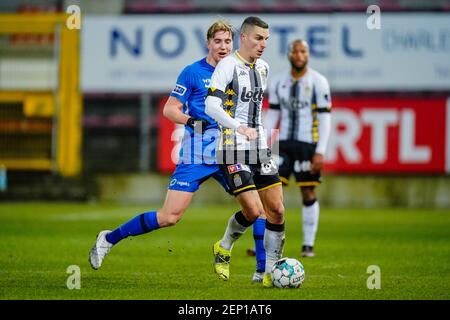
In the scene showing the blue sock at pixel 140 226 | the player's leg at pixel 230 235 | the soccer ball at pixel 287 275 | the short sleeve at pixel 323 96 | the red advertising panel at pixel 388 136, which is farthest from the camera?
the red advertising panel at pixel 388 136

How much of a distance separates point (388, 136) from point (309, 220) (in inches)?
390

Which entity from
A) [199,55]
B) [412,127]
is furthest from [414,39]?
[199,55]

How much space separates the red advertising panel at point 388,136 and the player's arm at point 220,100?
13.3 metres

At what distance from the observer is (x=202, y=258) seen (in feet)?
38.5

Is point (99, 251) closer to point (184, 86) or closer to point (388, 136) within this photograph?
point (184, 86)

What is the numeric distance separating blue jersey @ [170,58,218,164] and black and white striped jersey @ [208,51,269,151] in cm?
28

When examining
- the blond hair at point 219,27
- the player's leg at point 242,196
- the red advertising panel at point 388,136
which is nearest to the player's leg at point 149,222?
the player's leg at point 242,196

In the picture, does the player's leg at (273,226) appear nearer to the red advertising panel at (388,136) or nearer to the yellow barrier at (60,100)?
the red advertising panel at (388,136)

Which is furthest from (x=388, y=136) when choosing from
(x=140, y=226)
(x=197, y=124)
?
(x=140, y=226)

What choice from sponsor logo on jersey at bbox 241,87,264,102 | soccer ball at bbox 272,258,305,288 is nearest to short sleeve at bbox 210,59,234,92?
sponsor logo on jersey at bbox 241,87,264,102

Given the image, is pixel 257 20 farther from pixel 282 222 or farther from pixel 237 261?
pixel 237 261

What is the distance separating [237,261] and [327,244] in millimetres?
2549

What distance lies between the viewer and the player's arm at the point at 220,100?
343 inches
